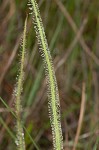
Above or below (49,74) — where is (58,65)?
below

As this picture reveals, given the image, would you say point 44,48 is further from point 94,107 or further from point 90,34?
point 90,34

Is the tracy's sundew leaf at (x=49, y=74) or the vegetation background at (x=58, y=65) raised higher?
the tracy's sundew leaf at (x=49, y=74)

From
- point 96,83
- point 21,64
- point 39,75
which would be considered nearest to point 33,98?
point 39,75

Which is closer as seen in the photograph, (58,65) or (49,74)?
(49,74)

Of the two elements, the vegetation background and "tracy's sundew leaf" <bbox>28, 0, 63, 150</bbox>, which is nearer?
"tracy's sundew leaf" <bbox>28, 0, 63, 150</bbox>
